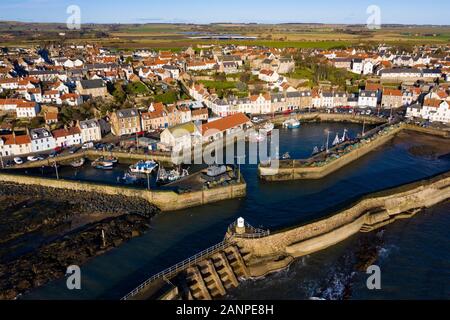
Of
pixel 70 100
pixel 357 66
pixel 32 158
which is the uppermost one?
pixel 357 66

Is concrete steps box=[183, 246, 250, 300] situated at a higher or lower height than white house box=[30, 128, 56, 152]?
lower

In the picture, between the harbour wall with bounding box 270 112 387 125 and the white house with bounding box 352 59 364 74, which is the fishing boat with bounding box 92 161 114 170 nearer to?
the harbour wall with bounding box 270 112 387 125

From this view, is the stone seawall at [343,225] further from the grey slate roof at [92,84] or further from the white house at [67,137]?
the grey slate roof at [92,84]

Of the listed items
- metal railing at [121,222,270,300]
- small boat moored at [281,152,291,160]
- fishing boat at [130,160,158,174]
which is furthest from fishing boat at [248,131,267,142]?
metal railing at [121,222,270,300]

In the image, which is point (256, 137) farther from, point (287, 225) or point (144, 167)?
point (287, 225)

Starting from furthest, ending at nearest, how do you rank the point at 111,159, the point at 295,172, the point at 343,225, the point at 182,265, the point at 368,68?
the point at 368,68 → the point at 111,159 → the point at 295,172 → the point at 343,225 → the point at 182,265

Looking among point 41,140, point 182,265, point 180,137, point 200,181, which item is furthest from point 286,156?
point 41,140

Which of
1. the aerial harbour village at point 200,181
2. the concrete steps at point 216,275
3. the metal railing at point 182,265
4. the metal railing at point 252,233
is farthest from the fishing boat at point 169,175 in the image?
the concrete steps at point 216,275
